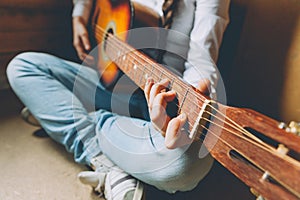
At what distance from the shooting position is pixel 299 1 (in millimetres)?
785

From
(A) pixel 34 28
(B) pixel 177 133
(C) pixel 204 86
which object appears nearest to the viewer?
(B) pixel 177 133

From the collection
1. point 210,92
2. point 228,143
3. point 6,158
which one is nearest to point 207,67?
point 210,92

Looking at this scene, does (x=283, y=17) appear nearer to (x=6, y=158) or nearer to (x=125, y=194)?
(x=125, y=194)

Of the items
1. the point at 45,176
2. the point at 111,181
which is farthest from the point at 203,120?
the point at 45,176

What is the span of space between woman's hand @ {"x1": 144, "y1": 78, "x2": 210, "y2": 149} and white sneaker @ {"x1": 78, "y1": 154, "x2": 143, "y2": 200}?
20cm

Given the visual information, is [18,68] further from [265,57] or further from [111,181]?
[265,57]

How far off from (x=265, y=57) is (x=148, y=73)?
35 centimetres

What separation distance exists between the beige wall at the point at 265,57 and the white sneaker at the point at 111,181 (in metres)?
0.40

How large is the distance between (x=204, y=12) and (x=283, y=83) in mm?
260

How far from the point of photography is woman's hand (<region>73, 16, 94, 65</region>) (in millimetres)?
1052

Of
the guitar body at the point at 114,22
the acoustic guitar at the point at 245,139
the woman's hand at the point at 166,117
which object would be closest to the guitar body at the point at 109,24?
the guitar body at the point at 114,22

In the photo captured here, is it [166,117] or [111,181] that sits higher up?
[166,117]

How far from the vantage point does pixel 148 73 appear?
27.8 inches

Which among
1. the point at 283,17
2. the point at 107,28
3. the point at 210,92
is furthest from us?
the point at 107,28
